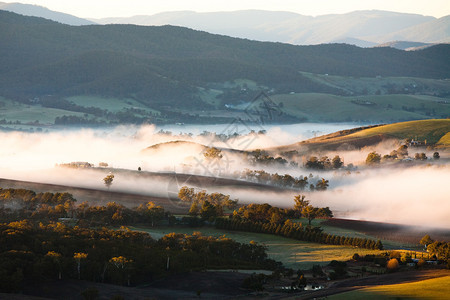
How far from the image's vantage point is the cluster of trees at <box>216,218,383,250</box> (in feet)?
340

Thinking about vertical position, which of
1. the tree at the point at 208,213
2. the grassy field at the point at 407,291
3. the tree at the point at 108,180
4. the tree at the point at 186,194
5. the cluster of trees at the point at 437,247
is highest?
the tree at the point at 108,180

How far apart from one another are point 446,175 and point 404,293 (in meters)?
127

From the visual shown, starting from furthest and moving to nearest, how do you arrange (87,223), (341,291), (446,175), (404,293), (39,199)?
(446,175)
(39,199)
(87,223)
(341,291)
(404,293)

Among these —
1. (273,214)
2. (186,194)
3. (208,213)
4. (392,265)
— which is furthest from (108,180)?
(392,265)

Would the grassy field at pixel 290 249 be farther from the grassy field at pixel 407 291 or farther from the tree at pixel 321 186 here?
the tree at pixel 321 186

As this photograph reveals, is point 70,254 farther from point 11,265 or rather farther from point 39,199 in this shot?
point 39,199

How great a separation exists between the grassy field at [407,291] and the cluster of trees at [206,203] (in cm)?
5726

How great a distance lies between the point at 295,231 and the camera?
370ft

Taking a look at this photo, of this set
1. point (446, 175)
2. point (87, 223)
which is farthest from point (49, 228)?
point (446, 175)

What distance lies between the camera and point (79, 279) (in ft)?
252

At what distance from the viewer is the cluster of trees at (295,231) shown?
104 metres

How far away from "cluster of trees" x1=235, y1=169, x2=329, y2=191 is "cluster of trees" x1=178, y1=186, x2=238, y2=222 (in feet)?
93.6

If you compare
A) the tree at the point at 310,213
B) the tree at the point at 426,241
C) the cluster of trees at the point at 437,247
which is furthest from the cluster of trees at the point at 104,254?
the tree at the point at 310,213

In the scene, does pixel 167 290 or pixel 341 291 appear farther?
pixel 167 290
